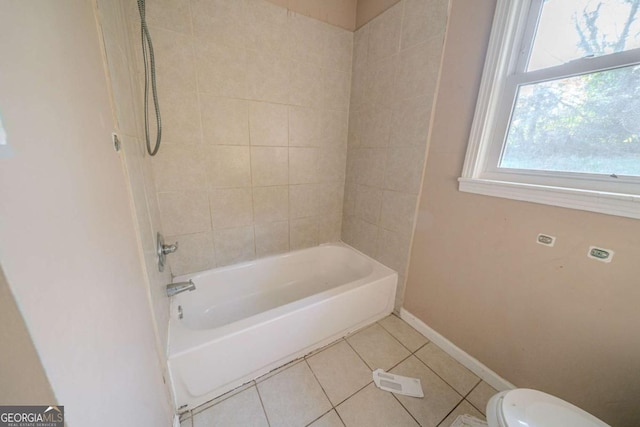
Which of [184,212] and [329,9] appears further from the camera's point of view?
[329,9]

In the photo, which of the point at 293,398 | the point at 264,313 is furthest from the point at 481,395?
the point at 264,313

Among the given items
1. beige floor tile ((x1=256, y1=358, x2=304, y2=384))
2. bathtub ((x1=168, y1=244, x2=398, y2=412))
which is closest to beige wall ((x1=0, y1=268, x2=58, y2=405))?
bathtub ((x1=168, y1=244, x2=398, y2=412))

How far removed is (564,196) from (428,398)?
116cm

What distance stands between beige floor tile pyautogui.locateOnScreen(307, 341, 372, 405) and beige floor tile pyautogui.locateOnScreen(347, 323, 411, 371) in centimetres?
5

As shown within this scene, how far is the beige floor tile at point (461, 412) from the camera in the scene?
1043mm

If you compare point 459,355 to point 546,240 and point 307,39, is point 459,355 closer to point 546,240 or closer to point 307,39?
point 546,240

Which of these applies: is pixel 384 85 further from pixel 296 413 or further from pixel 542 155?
pixel 296 413

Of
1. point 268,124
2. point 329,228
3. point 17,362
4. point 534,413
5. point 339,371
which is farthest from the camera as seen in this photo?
point 329,228

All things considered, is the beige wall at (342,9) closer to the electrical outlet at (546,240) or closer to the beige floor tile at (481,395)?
the electrical outlet at (546,240)

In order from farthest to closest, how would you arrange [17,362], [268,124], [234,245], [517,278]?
[234,245] → [268,124] → [517,278] → [17,362]

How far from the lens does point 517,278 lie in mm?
1060

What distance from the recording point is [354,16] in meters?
1.71

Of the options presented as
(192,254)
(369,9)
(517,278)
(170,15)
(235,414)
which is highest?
(369,9)

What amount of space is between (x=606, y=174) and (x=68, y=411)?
1567 millimetres
